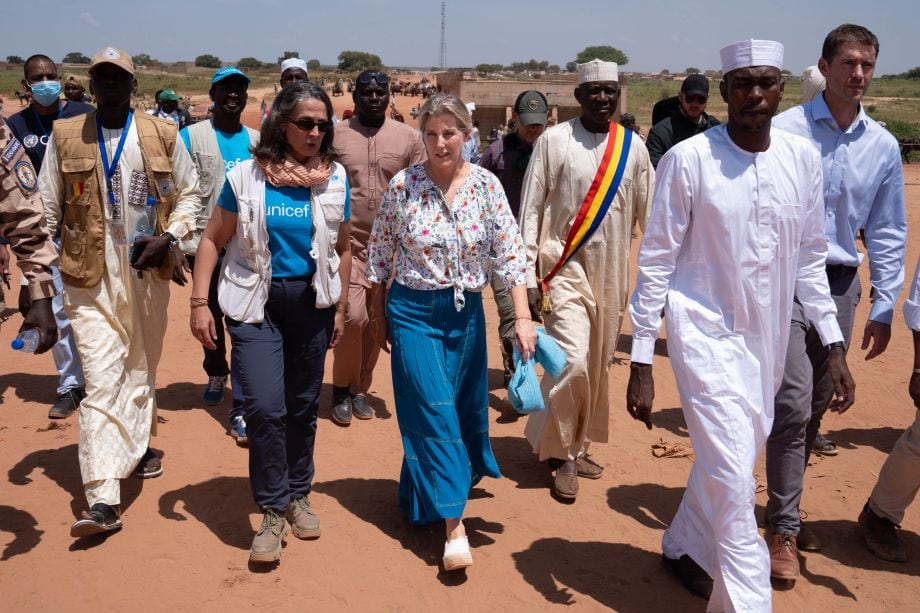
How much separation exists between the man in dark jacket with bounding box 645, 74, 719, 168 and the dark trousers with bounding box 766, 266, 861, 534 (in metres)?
2.83

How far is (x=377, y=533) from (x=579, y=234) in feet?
6.83

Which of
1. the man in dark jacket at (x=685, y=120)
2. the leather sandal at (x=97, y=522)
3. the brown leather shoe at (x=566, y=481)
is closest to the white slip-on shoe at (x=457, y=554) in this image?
the brown leather shoe at (x=566, y=481)

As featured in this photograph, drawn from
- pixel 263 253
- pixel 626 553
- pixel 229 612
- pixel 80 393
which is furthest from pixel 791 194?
pixel 80 393

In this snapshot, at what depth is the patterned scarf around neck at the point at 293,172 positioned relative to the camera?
4.45 metres

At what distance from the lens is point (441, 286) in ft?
14.7

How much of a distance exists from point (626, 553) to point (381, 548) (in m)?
1.30

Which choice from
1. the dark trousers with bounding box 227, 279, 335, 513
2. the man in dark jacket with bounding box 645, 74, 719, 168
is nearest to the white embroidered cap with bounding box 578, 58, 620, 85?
the man in dark jacket with bounding box 645, 74, 719, 168

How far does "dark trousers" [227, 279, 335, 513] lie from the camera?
14.5 ft

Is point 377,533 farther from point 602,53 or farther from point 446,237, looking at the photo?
point 602,53

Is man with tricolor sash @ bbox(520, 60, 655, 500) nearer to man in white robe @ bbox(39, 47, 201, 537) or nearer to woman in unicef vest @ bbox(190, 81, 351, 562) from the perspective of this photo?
woman in unicef vest @ bbox(190, 81, 351, 562)

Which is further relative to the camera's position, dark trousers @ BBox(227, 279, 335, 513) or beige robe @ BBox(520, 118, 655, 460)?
beige robe @ BBox(520, 118, 655, 460)

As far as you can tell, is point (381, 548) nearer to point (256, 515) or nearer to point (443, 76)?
point (256, 515)

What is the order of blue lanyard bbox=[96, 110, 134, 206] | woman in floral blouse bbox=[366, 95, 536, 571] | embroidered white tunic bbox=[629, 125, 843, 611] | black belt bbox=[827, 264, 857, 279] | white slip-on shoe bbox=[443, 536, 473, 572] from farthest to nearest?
blue lanyard bbox=[96, 110, 134, 206]
black belt bbox=[827, 264, 857, 279]
woman in floral blouse bbox=[366, 95, 536, 571]
white slip-on shoe bbox=[443, 536, 473, 572]
embroidered white tunic bbox=[629, 125, 843, 611]

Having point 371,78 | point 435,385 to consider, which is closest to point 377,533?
point 435,385
